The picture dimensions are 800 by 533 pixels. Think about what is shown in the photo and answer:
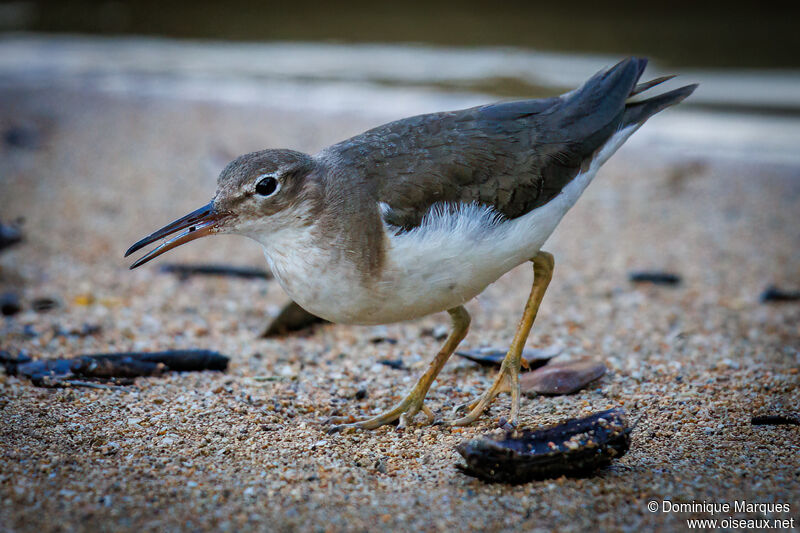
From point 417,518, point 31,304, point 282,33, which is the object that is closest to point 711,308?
point 417,518

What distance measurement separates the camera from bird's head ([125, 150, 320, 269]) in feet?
11.9

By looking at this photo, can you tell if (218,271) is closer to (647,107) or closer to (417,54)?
(647,107)

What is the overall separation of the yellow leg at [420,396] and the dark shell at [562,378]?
497 millimetres

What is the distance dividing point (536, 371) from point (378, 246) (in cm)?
145

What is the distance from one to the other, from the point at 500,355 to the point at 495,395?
61 cm

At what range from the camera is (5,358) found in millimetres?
4492

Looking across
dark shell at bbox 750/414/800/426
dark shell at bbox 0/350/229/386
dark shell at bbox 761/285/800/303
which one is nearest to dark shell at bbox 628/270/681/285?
dark shell at bbox 761/285/800/303

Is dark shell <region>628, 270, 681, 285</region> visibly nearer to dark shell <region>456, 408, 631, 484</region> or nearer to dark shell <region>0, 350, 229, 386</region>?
dark shell <region>456, 408, 631, 484</region>

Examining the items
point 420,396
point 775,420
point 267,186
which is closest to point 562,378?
point 420,396

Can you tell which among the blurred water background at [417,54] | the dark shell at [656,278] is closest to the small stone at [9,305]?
the dark shell at [656,278]

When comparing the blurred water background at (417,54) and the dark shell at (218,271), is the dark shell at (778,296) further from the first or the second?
the blurred water background at (417,54)

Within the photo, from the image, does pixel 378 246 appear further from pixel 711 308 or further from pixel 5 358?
pixel 711 308

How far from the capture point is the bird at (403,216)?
3566 mm

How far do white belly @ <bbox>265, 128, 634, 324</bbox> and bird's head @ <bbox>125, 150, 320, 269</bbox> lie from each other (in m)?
0.14
